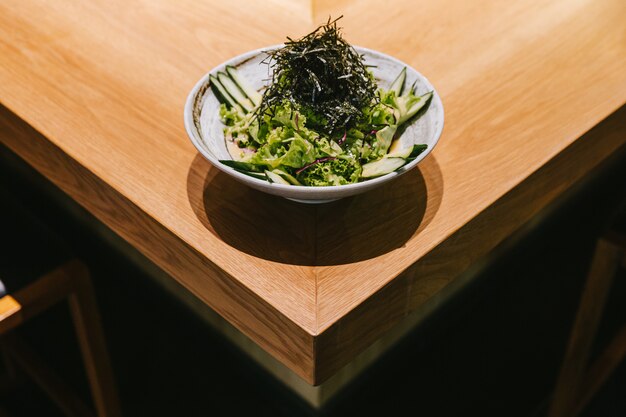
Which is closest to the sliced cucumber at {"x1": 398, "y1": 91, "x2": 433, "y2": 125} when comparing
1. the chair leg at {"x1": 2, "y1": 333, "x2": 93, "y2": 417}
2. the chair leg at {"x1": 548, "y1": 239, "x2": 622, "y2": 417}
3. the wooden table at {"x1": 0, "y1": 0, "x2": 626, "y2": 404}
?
the wooden table at {"x1": 0, "y1": 0, "x2": 626, "y2": 404}

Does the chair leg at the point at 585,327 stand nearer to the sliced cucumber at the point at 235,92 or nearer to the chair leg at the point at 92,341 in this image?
the sliced cucumber at the point at 235,92

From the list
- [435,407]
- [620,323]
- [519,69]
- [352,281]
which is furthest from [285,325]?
[620,323]

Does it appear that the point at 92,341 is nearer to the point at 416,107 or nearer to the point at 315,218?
the point at 315,218

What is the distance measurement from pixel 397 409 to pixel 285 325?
2.91 feet

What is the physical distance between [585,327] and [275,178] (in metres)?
1.05

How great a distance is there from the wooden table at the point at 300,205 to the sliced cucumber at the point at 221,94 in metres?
0.11

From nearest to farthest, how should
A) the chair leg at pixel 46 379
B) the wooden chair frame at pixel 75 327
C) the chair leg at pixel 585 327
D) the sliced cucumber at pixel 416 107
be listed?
the sliced cucumber at pixel 416 107, the wooden chair frame at pixel 75 327, the chair leg at pixel 585 327, the chair leg at pixel 46 379

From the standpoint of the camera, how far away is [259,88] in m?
1.04

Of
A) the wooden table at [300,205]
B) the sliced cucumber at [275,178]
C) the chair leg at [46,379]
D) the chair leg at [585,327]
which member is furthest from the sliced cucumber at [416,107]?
the chair leg at [46,379]

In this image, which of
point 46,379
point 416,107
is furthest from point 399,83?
point 46,379

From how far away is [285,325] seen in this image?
77 centimetres

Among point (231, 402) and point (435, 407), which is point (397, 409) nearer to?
point (435, 407)

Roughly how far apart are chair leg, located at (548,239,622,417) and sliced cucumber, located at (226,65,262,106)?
85 cm

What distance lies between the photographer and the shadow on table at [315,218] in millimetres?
868
